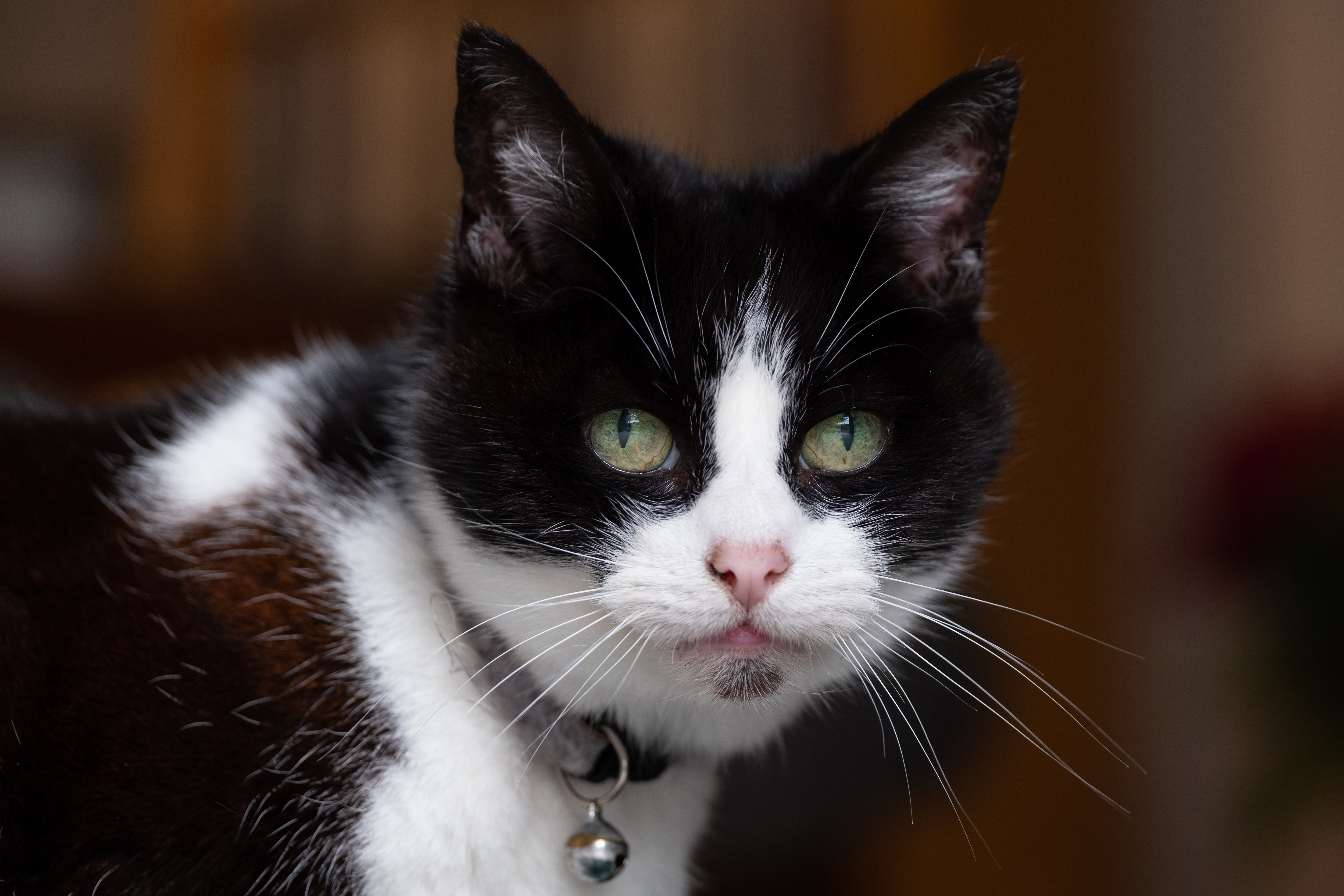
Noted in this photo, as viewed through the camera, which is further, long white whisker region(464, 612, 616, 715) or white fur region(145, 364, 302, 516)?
white fur region(145, 364, 302, 516)

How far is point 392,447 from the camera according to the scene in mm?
895

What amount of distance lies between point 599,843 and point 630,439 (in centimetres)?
31

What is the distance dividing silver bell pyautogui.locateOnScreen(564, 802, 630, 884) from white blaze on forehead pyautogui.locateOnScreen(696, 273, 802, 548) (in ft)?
0.87

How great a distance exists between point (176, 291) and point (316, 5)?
2.92ft

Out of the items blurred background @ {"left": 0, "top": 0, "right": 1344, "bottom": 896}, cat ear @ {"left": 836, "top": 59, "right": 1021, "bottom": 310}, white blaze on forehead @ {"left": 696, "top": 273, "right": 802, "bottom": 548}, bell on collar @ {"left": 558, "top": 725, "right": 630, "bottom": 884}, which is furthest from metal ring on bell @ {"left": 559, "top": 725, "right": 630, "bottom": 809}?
blurred background @ {"left": 0, "top": 0, "right": 1344, "bottom": 896}

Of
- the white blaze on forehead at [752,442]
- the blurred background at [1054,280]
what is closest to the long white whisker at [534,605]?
the white blaze on forehead at [752,442]

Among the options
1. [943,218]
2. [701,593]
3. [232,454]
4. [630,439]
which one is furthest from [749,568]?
[232,454]

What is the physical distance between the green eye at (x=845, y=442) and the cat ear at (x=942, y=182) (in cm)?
14

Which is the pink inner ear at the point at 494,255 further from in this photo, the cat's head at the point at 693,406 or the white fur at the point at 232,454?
the white fur at the point at 232,454

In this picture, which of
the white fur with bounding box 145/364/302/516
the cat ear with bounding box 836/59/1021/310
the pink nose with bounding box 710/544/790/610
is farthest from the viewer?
the white fur with bounding box 145/364/302/516

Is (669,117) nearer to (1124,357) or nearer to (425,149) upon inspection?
(425,149)

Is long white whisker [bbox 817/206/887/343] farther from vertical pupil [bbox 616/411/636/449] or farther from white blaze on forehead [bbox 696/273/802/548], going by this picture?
vertical pupil [bbox 616/411/636/449]

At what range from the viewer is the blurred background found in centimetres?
172

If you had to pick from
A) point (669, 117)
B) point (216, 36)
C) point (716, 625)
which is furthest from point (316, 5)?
point (716, 625)
